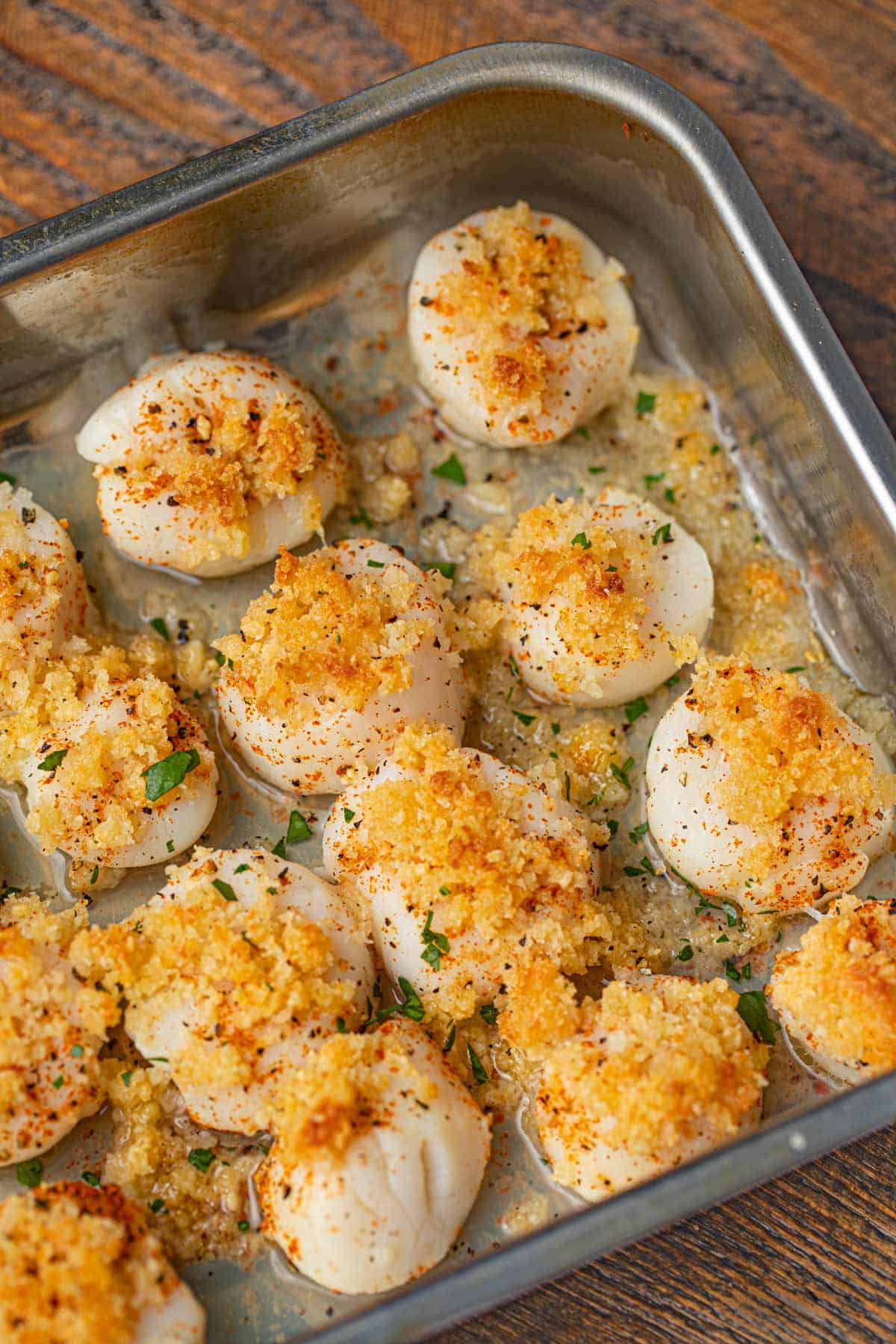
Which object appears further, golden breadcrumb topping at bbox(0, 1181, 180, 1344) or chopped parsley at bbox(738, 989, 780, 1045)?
chopped parsley at bbox(738, 989, 780, 1045)

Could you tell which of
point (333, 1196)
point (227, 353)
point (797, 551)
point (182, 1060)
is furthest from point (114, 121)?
point (333, 1196)

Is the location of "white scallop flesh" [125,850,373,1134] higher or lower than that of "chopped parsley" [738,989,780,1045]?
lower

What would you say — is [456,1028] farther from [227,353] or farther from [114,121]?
[114,121]

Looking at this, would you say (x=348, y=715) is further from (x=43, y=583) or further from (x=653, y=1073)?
(x=653, y=1073)

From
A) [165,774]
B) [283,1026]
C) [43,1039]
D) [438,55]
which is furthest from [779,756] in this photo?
[438,55]

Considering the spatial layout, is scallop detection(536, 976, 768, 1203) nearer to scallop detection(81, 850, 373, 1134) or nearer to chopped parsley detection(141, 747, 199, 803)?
scallop detection(81, 850, 373, 1134)

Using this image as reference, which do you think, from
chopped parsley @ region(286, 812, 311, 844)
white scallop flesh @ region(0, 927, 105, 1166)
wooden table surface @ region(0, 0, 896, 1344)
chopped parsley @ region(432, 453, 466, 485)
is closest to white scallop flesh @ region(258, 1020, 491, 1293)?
white scallop flesh @ region(0, 927, 105, 1166)
